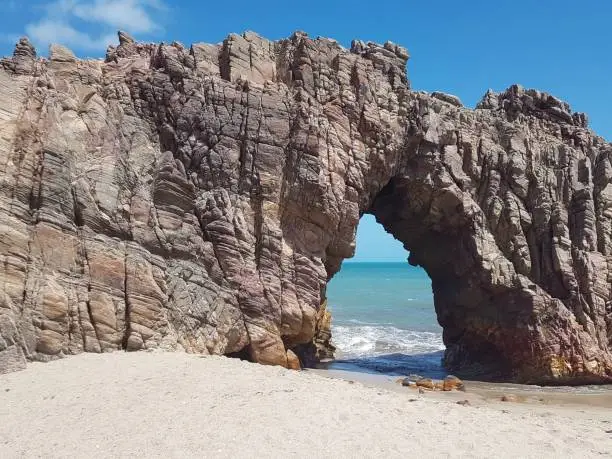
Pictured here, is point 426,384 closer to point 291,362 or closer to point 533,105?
point 291,362

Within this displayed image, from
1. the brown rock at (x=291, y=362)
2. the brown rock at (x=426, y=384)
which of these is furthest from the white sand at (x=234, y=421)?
the brown rock at (x=426, y=384)

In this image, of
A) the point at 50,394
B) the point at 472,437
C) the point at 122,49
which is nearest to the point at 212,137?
the point at 122,49

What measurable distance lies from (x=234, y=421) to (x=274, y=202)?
10.8m

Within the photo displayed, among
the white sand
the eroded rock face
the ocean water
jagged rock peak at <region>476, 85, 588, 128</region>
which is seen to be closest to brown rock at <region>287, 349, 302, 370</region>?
the eroded rock face

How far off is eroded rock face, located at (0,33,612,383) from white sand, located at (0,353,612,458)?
7.96ft

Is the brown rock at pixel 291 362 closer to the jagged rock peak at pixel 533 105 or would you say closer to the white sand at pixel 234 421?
the white sand at pixel 234 421

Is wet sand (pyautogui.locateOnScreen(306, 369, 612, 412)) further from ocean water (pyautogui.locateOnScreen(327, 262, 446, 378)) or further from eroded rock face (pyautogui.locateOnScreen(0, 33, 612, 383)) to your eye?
ocean water (pyautogui.locateOnScreen(327, 262, 446, 378))

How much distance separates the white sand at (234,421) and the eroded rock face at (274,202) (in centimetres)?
243

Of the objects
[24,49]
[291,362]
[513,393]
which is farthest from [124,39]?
[513,393]

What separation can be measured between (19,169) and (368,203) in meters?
14.5

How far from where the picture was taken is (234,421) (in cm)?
1033

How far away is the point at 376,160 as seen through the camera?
23.2m

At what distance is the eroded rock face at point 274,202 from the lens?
15.4m

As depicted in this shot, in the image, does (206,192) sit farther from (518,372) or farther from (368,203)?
(518,372)
